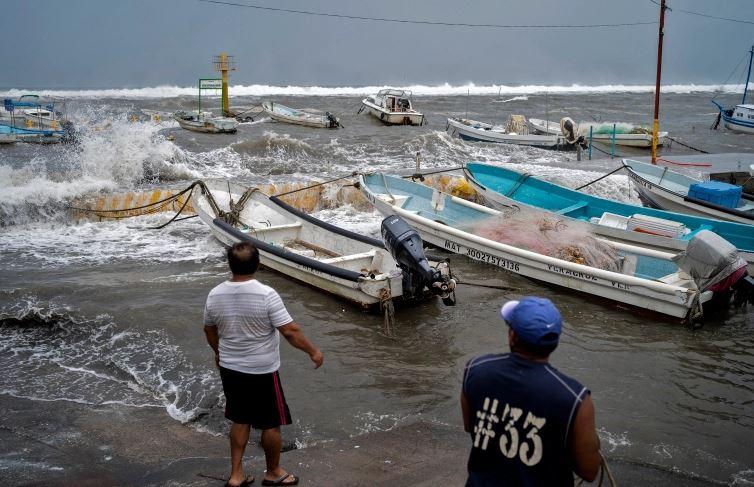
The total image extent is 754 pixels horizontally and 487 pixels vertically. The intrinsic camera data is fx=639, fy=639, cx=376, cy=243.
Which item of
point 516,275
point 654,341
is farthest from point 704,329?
point 516,275

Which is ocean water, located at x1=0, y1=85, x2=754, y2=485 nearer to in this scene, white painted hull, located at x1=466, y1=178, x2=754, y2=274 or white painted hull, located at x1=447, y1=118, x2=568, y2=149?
white painted hull, located at x1=466, y1=178, x2=754, y2=274

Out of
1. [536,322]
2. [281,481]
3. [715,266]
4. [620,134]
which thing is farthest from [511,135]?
[536,322]

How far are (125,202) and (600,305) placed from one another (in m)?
10.7

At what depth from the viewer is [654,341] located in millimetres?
7699

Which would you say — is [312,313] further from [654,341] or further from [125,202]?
[125,202]

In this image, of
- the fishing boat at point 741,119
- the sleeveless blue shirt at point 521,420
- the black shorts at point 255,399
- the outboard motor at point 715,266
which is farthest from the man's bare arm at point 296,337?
the fishing boat at point 741,119

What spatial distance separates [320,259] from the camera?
31.7 ft

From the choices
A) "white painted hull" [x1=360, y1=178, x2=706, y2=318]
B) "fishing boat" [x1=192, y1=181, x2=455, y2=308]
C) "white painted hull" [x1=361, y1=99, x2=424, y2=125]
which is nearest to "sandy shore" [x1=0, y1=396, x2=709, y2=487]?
"fishing boat" [x1=192, y1=181, x2=455, y2=308]

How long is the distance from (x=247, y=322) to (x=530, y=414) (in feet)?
6.15

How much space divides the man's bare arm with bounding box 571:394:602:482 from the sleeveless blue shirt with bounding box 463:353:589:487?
2cm

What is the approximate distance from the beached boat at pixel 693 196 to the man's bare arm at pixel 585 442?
906 cm

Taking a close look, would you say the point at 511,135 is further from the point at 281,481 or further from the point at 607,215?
the point at 281,481

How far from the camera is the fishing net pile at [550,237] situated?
9375 mm

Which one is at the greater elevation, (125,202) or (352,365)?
(125,202)
